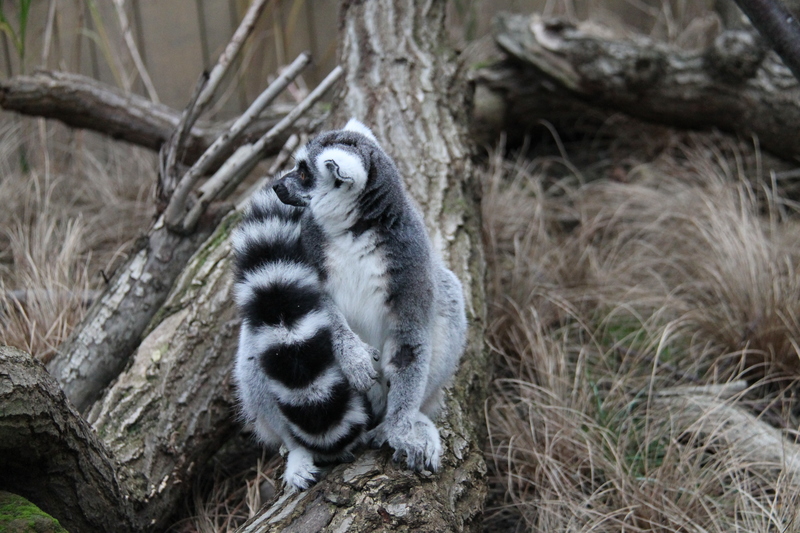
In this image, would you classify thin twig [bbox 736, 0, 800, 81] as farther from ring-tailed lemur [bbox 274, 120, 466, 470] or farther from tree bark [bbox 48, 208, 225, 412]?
tree bark [bbox 48, 208, 225, 412]

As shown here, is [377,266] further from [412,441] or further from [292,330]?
[412,441]

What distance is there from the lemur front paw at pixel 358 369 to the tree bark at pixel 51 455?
0.98m

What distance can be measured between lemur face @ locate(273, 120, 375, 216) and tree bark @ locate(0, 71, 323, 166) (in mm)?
2288

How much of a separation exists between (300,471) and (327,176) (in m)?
1.14

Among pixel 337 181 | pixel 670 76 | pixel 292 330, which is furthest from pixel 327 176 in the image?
pixel 670 76

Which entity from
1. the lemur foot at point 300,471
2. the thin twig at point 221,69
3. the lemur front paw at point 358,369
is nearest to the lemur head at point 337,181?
the lemur front paw at point 358,369

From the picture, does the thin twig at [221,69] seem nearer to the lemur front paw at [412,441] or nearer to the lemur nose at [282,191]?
the lemur nose at [282,191]

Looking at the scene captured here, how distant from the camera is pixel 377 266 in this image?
99.5 inches

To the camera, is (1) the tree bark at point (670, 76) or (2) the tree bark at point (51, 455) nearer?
(2) the tree bark at point (51, 455)

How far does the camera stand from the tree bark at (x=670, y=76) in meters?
5.60

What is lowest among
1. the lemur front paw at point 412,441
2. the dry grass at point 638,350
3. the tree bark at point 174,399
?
the dry grass at point 638,350

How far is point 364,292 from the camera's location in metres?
2.53

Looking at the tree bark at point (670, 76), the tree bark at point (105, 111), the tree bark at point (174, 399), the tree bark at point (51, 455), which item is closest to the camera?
the tree bark at point (51, 455)

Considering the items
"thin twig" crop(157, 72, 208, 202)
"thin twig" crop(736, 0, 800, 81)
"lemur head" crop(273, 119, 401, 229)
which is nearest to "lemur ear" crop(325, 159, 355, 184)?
"lemur head" crop(273, 119, 401, 229)
